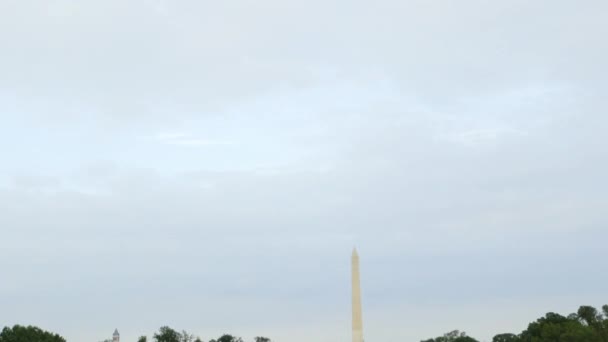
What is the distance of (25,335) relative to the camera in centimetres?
12144

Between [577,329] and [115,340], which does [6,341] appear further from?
[577,329]

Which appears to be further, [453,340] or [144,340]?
[453,340]

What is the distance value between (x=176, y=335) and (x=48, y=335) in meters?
41.6

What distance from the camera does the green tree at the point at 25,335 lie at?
120688 mm

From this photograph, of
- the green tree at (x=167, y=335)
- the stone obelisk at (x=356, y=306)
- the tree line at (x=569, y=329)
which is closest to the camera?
the stone obelisk at (x=356, y=306)

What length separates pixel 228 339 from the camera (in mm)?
198500

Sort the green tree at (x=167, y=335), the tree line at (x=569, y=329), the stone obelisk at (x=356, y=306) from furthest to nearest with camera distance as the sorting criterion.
Answer: the green tree at (x=167, y=335)
the tree line at (x=569, y=329)
the stone obelisk at (x=356, y=306)

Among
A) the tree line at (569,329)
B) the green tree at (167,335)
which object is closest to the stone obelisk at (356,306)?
the tree line at (569,329)

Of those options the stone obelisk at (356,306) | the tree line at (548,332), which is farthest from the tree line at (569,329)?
the stone obelisk at (356,306)

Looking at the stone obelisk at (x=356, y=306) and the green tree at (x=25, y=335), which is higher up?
the green tree at (x=25, y=335)

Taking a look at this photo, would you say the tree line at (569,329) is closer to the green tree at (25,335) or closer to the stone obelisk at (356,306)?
the stone obelisk at (356,306)

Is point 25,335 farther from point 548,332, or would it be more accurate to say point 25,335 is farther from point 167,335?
point 548,332

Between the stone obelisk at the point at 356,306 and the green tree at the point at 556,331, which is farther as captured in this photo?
the green tree at the point at 556,331

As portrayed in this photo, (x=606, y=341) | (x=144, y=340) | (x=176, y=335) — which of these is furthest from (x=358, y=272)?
(x=176, y=335)
